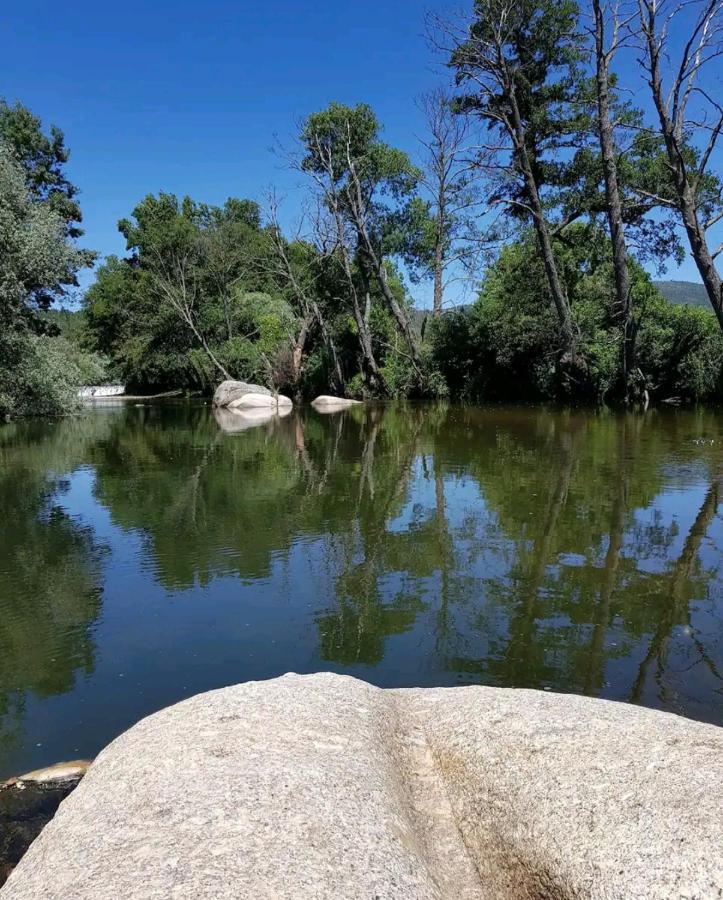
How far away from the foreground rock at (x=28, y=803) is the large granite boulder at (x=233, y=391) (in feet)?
110

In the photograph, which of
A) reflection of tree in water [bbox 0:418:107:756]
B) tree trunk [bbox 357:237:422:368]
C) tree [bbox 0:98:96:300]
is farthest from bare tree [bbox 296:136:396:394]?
reflection of tree in water [bbox 0:418:107:756]

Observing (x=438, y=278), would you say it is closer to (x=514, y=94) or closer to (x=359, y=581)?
(x=514, y=94)

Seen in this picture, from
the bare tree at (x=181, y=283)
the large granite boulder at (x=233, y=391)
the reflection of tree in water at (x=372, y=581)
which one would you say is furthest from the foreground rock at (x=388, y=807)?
the bare tree at (x=181, y=283)

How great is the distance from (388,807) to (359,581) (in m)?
4.80

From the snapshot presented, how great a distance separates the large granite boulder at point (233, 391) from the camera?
37062 mm

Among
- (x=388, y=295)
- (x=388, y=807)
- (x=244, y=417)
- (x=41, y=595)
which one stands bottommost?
(x=244, y=417)

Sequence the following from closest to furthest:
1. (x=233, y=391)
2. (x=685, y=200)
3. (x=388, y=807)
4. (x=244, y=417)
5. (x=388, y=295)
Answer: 1. (x=388, y=807)
2. (x=685, y=200)
3. (x=244, y=417)
4. (x=388, y=295)
5. (x=233, y=391)

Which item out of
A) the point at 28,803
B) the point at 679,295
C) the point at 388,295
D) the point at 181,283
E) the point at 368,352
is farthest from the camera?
the point at 679,295

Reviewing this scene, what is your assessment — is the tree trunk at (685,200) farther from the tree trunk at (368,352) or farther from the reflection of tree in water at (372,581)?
the tree trunk at (368,352)

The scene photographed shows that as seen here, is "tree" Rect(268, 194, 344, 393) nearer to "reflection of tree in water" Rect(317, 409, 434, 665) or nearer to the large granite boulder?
the large granite boulder

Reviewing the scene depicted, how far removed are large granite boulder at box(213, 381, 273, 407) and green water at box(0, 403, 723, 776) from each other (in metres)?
22.0

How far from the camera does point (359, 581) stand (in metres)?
7.33

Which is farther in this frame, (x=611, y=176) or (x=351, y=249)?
(x=351, y=249)

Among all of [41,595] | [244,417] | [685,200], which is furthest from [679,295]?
[41,595]
